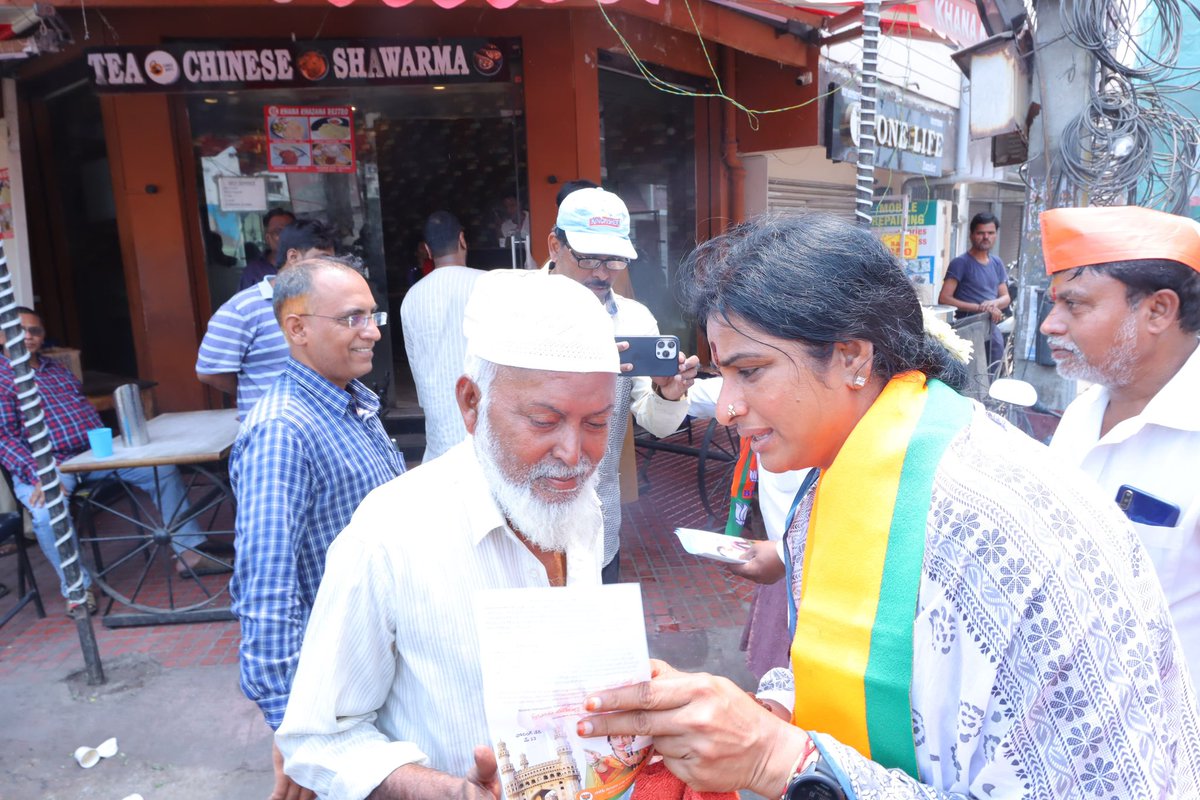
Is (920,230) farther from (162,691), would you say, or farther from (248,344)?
(162,691)

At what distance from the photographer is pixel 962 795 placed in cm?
105

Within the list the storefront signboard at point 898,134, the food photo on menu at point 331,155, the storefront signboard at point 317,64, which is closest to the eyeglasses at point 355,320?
the storefront signboard at point 317,64

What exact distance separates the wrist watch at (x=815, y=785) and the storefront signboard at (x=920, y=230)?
1095cm

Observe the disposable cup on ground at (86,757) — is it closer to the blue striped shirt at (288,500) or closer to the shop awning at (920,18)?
the blue striped shirt at (288,500)

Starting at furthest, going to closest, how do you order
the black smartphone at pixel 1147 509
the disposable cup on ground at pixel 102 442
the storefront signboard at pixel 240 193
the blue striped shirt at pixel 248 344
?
1. the storefront signboard at pixel 240 193
2. the disposable cup on ground at pixel 102 442
3. the blue striped shirt at pixel 248 344
4. the black smartphone at pixel 1147 509

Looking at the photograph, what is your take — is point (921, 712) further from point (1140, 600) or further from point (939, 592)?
point (1140, 600)

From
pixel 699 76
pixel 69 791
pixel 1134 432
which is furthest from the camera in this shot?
pixel 699 76

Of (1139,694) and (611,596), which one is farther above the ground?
(611,596)

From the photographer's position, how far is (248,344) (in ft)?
13.5

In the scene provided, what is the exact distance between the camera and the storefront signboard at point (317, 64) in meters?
5.79

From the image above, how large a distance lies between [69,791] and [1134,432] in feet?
13.1

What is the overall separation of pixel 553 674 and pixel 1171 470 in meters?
1.76

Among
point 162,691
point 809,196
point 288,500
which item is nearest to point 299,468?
point 288,500

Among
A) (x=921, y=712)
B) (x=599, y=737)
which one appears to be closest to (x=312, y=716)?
(x=599, y=737)
